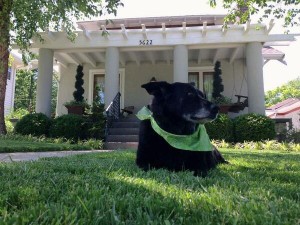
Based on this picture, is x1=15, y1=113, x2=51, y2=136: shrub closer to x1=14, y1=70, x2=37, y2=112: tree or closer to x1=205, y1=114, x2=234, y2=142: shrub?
x1=205, y1=114, x2=234, y2=142: shrub

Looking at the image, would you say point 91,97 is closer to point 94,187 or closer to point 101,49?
point 101,49

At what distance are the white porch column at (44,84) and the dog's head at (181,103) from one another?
10590mm

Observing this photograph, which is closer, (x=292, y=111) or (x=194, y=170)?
(x=194, y=170)

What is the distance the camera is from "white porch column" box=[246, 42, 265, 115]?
12.2 m

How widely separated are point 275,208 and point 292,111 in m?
32.8

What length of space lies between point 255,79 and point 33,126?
8.38 m

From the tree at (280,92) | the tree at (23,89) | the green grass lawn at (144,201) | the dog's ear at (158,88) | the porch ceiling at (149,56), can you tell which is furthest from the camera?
the tree at (280,92)

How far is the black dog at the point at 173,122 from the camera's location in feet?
10.3

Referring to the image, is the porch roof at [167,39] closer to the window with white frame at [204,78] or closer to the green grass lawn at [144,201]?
the window with white frame at [204,78]

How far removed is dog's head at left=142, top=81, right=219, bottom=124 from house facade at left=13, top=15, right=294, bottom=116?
25.3ft

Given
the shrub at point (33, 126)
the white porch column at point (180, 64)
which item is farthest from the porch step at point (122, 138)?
the white porch column at point (180, 64)

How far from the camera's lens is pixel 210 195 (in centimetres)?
195

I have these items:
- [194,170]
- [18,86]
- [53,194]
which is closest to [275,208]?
[53,194]

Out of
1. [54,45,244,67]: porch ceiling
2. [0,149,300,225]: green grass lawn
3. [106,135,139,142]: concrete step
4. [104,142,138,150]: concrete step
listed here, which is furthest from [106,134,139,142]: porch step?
[0,149,300,225]: green grass lawn
